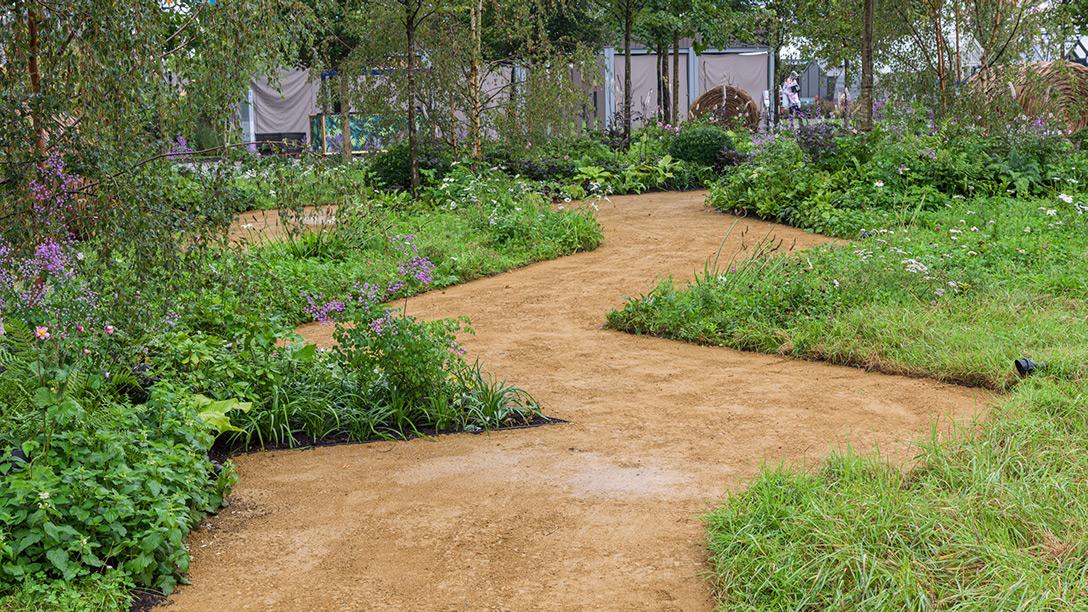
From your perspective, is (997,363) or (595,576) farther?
(997,363)

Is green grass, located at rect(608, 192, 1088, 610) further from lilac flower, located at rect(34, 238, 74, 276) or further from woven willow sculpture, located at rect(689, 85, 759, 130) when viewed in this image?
woven willow sculpture, located at rect(689, 85, 759, 130)

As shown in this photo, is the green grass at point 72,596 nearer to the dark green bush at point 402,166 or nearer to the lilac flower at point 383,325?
the lilac flower at point 383,325

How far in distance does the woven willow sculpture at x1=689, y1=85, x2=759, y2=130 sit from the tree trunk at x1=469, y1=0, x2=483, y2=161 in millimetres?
9607

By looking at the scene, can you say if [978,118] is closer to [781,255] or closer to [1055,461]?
[781,255]

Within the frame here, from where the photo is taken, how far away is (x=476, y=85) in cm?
1561

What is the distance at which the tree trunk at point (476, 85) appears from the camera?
15461mm

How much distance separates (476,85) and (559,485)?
1173cm

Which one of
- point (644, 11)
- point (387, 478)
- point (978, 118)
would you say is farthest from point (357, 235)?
point (644, 11)

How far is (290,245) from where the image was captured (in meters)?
10.0

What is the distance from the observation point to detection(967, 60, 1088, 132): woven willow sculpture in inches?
A: 600

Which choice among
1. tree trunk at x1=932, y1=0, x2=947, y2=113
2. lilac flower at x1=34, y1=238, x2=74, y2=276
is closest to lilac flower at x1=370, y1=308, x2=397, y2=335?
lilac flower at x1=34, y1=238, x2=74, y2=276

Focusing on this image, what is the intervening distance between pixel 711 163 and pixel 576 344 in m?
9.90

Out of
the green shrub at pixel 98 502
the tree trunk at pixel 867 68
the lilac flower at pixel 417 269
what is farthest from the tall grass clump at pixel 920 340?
the green shrub at pixel 98 502

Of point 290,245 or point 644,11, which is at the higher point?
point 644,11
